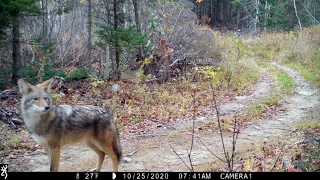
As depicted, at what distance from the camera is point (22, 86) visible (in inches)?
181

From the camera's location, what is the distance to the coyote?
4.58 m

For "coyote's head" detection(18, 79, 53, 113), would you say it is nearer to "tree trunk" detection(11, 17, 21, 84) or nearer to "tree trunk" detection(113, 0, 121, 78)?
"tree trunk" detection(11, 17, 21, 84)

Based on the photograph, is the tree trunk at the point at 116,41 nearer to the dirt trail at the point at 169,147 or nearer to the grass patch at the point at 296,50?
the dirt trail at the point at 169,147

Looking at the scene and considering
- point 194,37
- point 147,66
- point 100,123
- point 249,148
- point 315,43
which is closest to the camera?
point 100,123

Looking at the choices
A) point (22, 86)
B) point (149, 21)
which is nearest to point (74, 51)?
point (149, 21)

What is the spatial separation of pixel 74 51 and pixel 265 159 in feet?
39.6

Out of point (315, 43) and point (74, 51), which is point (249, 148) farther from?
point (315, 43)

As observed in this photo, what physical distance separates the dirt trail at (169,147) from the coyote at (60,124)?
89 cm

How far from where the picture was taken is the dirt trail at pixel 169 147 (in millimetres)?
5948

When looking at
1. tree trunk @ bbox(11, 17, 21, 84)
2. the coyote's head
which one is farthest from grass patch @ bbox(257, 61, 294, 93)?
the coyote's head

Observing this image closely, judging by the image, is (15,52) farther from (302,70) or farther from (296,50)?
(296,50)

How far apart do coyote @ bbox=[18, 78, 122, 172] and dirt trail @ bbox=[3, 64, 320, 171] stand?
886mm

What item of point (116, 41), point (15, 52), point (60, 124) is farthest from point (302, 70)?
point (60, 124)

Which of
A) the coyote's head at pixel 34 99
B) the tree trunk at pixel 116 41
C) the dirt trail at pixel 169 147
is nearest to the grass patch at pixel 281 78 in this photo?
the dirt trail at pixel 169 147
